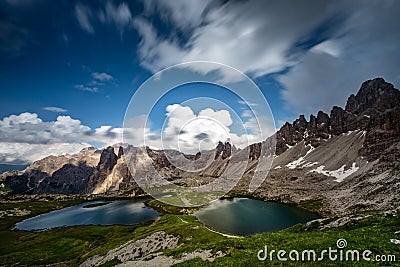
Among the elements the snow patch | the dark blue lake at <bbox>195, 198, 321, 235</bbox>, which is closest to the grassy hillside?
the dark blue lake at <bbox>195, 198, 321, 235</bbox>

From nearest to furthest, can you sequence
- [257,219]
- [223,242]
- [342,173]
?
[223,242] < [257,219] < [342,173]

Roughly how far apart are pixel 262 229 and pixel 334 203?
6274 centimetres

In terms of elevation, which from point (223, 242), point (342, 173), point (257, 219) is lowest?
point (257, 219)

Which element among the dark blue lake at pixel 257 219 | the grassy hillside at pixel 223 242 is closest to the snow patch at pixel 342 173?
the dark blue lake at pixel 257 219

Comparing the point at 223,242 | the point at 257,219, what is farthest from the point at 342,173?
the point at 223,242

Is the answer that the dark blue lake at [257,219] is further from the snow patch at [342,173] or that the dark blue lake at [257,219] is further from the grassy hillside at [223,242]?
the snow patch at [342,173]

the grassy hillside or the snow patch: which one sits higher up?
the snow patch

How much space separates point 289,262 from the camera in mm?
19438

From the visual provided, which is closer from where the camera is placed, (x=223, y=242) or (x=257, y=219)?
(x=223, y=242)

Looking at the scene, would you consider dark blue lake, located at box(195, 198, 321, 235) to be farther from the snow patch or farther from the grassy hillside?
the snow patch

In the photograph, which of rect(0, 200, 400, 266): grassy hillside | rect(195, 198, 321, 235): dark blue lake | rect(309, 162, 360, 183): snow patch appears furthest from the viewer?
rect(309, 162, 360, 183): snow patch

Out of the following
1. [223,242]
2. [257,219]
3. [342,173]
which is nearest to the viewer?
[223,242]

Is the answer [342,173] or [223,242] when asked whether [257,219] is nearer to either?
[223,242]

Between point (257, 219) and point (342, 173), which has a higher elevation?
point (342, 173)
